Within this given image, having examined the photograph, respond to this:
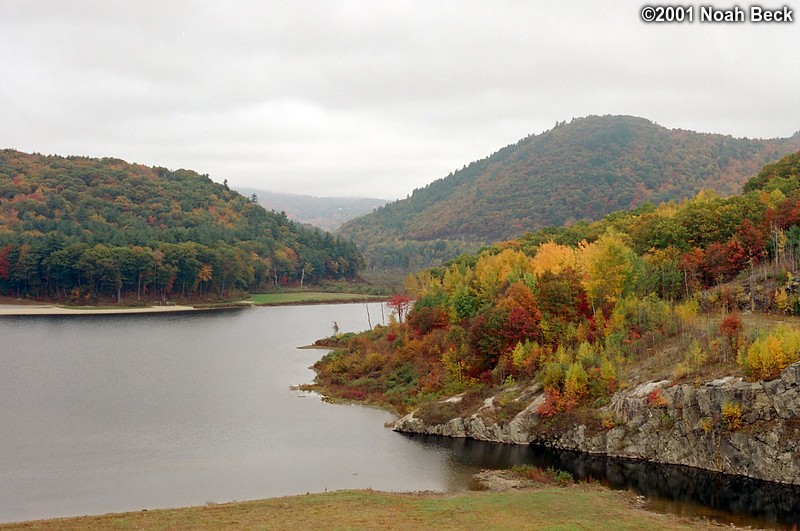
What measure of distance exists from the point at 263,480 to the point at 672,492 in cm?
2360

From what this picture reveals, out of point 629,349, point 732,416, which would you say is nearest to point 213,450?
point 629,349

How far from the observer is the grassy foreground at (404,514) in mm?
29344

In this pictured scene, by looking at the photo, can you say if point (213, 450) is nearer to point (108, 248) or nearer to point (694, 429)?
point (694, 429)

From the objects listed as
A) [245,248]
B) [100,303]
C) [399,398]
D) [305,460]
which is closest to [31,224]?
[100,303]

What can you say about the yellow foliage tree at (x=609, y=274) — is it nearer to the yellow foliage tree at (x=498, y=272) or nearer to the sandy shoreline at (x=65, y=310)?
the yellow foliage tree at (x=498, y=272)

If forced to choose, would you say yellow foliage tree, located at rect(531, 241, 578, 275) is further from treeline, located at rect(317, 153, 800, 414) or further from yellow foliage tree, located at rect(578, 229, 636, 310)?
yellow foliage tree, located at rect(578, 229, 636, 310)

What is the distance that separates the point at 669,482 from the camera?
134ft

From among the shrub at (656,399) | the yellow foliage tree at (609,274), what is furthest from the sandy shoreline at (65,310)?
the shrub at (656,399)

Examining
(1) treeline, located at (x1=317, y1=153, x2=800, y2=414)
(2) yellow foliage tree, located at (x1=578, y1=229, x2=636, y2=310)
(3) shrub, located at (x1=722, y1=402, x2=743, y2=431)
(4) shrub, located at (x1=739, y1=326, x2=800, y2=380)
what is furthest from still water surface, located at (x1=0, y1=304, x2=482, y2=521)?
(2) yellow foliage tree, located at (x1=578, y1=229, x2=636, y2=310)

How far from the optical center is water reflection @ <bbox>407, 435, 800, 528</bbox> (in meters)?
35.7

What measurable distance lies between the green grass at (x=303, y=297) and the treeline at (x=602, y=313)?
89380 mm

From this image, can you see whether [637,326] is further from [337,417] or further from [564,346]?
[337,417]

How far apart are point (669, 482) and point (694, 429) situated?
4.27m

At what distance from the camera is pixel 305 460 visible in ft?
148
